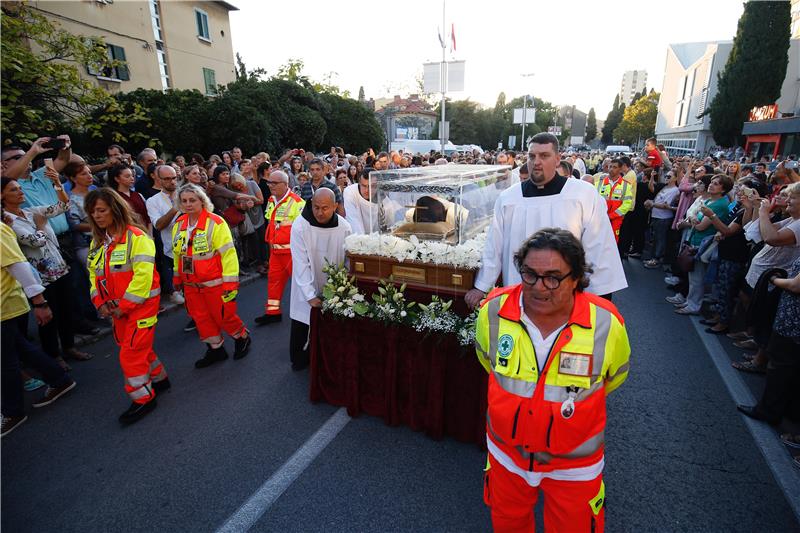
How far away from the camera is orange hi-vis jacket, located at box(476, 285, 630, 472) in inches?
69.2

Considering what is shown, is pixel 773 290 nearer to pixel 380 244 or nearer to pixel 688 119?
pixel 380 244

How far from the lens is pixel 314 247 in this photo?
4.10 meters

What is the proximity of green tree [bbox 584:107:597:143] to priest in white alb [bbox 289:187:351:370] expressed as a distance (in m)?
129

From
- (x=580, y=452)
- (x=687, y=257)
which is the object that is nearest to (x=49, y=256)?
(x=580, y=452)

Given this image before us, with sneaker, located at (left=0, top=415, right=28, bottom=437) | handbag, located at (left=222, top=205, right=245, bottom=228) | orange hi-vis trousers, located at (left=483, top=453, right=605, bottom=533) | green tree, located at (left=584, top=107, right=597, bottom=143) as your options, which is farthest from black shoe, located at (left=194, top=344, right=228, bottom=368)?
green tree, located at (left=584, top=107, right=597, bottom=143)

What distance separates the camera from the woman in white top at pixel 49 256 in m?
3.88

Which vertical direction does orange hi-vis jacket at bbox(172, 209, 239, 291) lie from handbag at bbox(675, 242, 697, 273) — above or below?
above

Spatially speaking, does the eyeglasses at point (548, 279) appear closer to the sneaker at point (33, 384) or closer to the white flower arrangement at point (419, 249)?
the white flower arrangement at point (419, 249)

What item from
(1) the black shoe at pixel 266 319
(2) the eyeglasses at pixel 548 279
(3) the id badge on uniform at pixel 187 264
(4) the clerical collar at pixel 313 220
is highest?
(2) the eyeglasses at pixel 548 279

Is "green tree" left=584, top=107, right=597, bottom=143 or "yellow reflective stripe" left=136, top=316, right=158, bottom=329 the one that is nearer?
"yellow reflective stripe" left=136, top=316, right=158, bottom=329

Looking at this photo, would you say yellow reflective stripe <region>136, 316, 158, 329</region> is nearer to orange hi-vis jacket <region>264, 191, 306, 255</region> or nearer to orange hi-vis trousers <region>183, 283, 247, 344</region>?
orange hi-vis trousers <region>183, 283, 247, 344</region>

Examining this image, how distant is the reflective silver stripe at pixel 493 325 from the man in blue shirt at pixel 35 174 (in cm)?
497

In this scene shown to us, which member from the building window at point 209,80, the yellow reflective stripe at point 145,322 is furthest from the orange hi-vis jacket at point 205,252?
the building window at point 209,80

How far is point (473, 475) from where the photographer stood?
10.0ft
